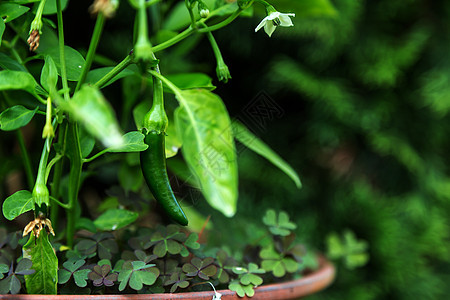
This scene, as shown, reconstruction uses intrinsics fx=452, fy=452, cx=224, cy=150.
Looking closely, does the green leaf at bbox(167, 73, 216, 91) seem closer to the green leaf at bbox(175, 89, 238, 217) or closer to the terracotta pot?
the green leaf at bbox(175, 89, 238, 217)

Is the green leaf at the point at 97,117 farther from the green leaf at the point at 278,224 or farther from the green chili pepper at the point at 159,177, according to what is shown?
the green leaf at the point at 278,224

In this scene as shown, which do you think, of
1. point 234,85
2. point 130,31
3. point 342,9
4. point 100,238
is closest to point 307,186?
point 234,85

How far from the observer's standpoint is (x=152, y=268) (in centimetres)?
50

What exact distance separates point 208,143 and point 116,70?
122 mm

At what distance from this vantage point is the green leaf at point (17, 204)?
43 centimetres

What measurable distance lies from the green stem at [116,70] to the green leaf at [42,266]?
0.16 metres

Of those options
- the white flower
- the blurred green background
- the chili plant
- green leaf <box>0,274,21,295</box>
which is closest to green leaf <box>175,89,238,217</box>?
the chili plant

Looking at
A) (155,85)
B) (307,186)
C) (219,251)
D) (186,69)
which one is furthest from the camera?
(307,186)

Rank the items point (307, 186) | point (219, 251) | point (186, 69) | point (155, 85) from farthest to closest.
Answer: point (307, 186)
point (186, 69)
point (219, 251)
point (155, 85)

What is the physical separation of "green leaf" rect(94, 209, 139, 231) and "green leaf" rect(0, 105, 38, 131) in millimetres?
187

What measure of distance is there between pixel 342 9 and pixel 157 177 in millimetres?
789

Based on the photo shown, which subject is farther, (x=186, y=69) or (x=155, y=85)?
(x=186, y=69)

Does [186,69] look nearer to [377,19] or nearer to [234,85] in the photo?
[234,85]

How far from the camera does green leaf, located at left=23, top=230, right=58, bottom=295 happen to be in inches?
17.6
